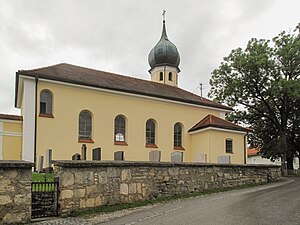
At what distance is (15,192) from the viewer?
9.01 meters

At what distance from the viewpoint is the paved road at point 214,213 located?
8547mm

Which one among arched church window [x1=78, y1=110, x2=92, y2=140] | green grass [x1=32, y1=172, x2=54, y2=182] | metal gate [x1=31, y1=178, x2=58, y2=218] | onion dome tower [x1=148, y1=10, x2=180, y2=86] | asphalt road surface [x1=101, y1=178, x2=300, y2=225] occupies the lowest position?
asphalt road surface [x1=101, y1=178, x2=300, y2=225]

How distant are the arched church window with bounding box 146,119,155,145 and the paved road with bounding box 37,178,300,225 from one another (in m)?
13.8

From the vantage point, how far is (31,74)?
21.0 metres

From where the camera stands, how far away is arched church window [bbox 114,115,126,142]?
2475cm

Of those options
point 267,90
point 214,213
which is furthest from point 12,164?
point 267,90

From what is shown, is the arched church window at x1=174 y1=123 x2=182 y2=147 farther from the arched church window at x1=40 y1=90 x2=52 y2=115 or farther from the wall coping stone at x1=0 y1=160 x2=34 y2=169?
the wall coping stone at x1=0 y1=160 x2=34 y2=169

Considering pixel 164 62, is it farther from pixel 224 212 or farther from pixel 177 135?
pixel 224 212

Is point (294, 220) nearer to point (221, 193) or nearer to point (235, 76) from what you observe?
point (221, 193)

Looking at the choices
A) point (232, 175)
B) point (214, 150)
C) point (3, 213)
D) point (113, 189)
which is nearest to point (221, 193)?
point (232, 175)

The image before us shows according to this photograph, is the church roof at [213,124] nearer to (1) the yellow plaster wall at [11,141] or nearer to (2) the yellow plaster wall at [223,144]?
(2) the yellow plaster wall at [223,144]

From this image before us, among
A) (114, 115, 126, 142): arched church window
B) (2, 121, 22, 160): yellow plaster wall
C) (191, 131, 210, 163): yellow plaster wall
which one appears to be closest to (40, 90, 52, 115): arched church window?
(2, 121, 22, 160): yellow plaster wall

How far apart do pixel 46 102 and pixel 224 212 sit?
15187mm

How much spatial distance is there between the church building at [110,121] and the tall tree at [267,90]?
11.7 ft
